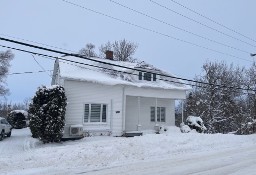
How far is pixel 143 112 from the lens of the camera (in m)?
33.1

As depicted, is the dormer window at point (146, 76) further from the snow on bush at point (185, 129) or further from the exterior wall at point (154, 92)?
the snow on bush at point (185, 129)

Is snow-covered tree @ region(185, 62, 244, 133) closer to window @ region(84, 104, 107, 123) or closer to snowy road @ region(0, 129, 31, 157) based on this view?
window @ region(84, 104, 107, 123)

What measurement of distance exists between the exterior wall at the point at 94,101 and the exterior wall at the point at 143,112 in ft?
9.14

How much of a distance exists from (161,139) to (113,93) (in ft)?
30.7

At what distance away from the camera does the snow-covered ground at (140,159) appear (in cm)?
1255

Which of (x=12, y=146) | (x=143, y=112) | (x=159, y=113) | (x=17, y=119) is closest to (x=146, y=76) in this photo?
(x=143, y=112)

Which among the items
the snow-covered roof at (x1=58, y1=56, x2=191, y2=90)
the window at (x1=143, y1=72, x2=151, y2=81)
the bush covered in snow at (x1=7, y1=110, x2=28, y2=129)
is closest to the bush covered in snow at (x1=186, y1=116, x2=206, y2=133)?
the snow-covered roof at (x1=58, y1=56, x2=191, y2=90)

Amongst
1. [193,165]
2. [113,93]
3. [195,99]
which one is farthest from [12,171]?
[195,99]

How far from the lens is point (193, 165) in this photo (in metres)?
13.8

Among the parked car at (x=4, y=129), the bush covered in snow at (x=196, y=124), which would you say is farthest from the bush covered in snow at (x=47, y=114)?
the bush covered in snow at (x=196, y=124)

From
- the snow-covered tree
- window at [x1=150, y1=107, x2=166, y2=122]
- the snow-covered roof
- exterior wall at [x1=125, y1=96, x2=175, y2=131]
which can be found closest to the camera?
the snow-covered roof

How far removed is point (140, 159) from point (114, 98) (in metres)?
13.5

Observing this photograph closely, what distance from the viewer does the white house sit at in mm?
26219

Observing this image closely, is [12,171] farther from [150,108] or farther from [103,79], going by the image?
[150,108]
